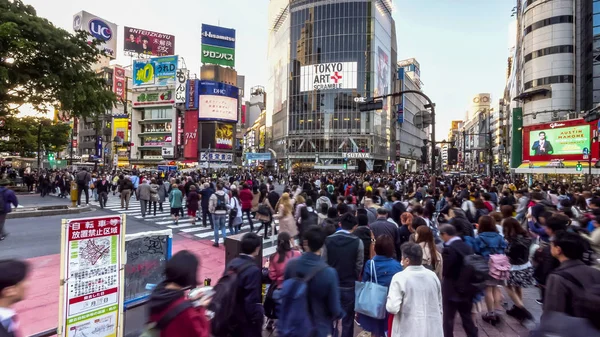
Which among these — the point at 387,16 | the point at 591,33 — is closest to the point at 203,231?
the point at 591,33

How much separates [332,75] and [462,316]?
64.4m

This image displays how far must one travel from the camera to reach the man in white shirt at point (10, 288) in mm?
2230

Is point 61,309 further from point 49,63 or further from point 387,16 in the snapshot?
point 387,16

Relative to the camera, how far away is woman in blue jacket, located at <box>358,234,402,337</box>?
3975mm

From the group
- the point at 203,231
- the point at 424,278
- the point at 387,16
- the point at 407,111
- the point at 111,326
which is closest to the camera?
the point at 424,278

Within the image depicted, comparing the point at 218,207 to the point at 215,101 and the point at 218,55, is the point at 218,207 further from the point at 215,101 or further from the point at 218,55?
the point at 218,55

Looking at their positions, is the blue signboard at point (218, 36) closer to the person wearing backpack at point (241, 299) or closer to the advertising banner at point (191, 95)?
the advertising banner at point (191, 95)

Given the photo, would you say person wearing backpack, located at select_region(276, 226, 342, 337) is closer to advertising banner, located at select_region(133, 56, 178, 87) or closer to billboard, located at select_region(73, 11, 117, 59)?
advertising banner, located at select_region(133, 56, 178, 87)

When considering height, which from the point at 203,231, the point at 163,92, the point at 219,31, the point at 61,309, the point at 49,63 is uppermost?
the point at 219,31

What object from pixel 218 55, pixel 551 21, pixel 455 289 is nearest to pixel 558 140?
pixel 551 21

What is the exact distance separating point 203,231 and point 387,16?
240 feet

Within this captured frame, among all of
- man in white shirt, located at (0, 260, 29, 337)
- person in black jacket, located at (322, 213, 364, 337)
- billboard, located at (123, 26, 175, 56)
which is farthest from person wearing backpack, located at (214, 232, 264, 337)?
billboard, located at (123, 26, 175, 56)

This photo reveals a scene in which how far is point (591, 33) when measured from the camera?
42500 mm

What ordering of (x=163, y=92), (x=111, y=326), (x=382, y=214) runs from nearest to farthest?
(x=111, y=326)
(x=382, y=214)
(x=163, y=92)
